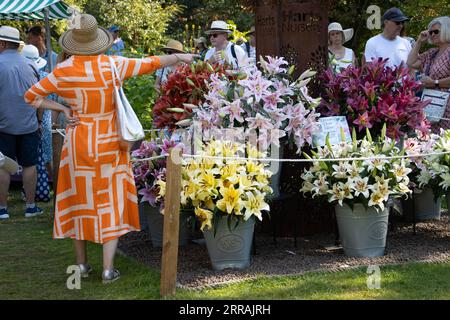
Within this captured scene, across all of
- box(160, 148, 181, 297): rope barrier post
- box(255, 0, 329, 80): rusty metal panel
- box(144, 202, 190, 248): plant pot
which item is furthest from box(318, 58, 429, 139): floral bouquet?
box(160, 148, 181, 297): rope barrier post

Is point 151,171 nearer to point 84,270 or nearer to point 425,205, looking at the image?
point 84,270

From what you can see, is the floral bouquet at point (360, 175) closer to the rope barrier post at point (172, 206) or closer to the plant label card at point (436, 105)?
the rope barrier post at point (172, 206)

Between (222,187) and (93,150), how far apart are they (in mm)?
972

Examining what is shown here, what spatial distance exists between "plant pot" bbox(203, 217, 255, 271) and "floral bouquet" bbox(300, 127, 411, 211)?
681 mm

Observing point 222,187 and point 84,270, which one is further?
point 84,270

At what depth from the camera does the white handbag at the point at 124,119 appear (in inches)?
224

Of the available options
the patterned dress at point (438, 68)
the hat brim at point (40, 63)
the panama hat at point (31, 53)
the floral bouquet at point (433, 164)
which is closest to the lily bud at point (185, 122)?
the floral bouquet at point (433, 164)

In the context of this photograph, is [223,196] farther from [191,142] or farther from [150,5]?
[150,5]

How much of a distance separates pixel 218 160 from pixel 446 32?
133 inches

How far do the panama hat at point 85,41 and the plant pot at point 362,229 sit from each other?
222cm

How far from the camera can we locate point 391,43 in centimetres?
925

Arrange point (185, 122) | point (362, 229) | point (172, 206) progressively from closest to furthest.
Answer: point (172, 206), point (362, 229), point (185, 122)

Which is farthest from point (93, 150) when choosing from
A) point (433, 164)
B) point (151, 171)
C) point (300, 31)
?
point (433, 164)
